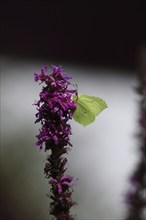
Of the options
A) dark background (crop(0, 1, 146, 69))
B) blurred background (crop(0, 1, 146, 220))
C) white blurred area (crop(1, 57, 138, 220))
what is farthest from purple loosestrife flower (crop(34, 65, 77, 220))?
dark background (crop(0, 1, 146, 69))

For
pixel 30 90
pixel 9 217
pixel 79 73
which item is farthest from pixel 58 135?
pixel 79 73

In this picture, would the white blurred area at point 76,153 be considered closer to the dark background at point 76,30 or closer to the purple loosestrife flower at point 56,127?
the dark background at point 76,30

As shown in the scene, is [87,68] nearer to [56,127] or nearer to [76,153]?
[76,153]

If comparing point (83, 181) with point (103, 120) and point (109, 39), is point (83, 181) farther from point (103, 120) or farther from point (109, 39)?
point (109, 39)

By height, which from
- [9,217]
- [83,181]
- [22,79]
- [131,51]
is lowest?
[9,217]

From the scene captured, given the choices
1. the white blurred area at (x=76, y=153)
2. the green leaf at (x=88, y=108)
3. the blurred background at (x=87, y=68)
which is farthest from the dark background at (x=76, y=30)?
the green leaf at (x=88, y=108)
